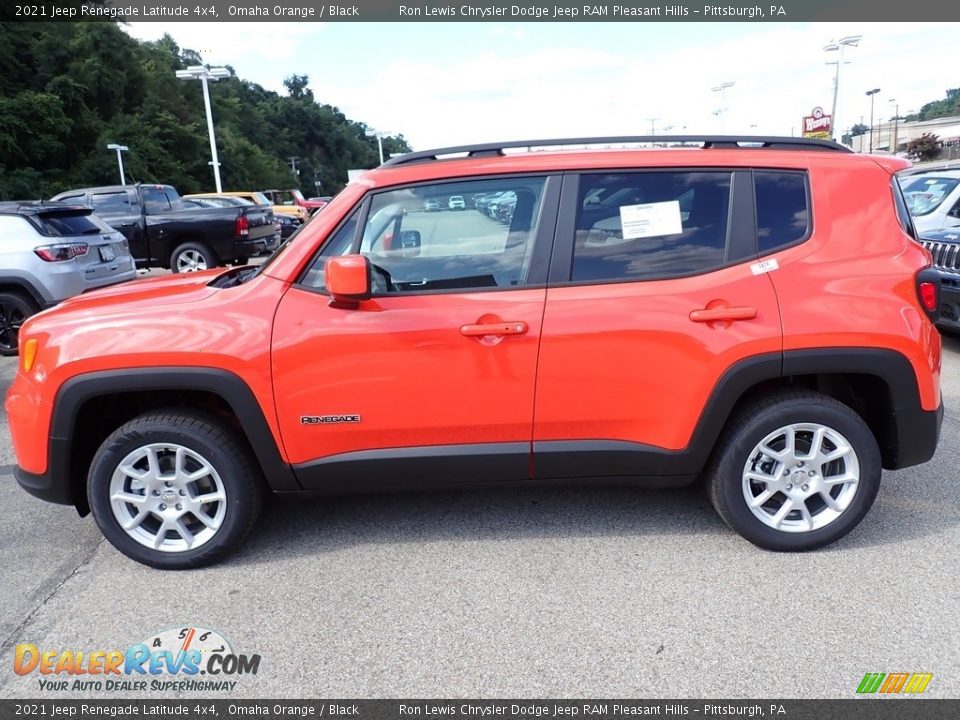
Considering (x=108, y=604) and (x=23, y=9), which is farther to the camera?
(x=23, y=9)

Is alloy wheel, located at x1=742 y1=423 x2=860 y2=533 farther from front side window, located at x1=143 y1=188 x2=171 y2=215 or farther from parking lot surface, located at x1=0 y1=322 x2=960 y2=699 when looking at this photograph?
front side window, located at x1=143 y1=188 x2=171 y2=215

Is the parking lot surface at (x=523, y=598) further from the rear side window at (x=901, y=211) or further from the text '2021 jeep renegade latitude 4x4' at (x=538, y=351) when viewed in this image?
the rear side window at (x=901, y=211)

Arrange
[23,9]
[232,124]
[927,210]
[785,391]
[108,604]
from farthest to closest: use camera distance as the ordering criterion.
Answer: [232,124] < [23,9] < [927,210] < [785,391] < [108,604]

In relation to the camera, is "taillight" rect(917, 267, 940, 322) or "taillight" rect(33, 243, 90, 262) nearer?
"taillight" rect(917, 267, 940, 322)

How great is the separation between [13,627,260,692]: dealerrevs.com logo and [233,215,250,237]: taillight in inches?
437

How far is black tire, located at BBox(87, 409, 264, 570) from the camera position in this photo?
319 centimetres

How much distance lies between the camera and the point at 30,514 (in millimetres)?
3957

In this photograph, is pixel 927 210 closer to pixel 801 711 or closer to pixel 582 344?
pixel 582 344

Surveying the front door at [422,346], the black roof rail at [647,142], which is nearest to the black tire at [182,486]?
the front door at [422,346]

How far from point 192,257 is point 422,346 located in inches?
456

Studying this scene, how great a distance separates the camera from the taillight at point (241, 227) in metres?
13.0

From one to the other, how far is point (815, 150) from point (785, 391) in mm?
1148

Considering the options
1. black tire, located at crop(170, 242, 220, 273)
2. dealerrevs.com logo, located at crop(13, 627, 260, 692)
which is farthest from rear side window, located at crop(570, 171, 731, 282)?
black tire, located at crop(170, 242, 220, 273)

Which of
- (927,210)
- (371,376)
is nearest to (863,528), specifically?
(371,376)
